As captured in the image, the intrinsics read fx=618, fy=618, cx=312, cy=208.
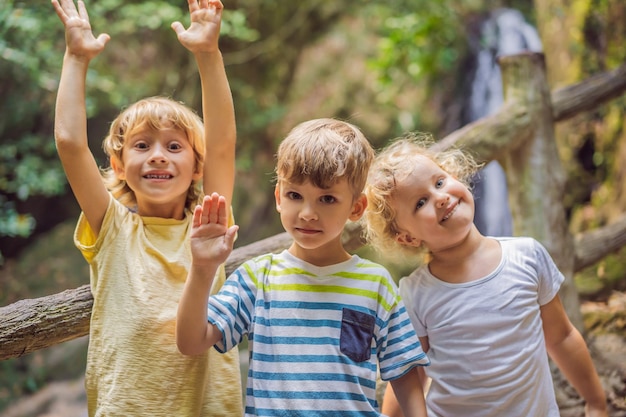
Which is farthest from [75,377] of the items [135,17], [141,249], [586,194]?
[586,194]

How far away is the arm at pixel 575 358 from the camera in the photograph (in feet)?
5.87

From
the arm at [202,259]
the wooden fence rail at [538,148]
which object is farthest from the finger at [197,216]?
the wooden fence rail at [538,148]

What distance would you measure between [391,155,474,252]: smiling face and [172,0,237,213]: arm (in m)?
0.47

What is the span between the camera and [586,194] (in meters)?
5.15

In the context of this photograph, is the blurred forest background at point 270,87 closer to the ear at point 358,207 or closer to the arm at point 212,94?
the arm at point 212,94

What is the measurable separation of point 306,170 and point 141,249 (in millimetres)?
492

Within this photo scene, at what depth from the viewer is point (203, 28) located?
1.61m

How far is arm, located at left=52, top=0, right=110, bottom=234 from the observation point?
4.85 ft

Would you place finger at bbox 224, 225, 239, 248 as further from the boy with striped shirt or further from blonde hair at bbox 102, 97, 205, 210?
blonde hair at bbox 102, 97, 205, 210

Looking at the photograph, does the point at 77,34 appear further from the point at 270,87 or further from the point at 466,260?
the point at 270,87

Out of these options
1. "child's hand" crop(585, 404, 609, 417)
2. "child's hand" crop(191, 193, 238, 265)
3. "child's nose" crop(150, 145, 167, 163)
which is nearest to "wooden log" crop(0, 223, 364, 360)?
"child's nose" crop(150, 145, 167, 163)

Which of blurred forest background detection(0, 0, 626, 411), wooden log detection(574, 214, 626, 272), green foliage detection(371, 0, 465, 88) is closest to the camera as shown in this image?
wooden log detection(574, 214, 626, 272)

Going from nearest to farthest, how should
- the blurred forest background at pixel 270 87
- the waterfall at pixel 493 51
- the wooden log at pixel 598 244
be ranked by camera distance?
1. the wooden log at pixel 598 244
2. the blurred forest background at pixel 270 87
3. the waterfall at pixel 493 51

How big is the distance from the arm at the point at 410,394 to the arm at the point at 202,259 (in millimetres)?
489
